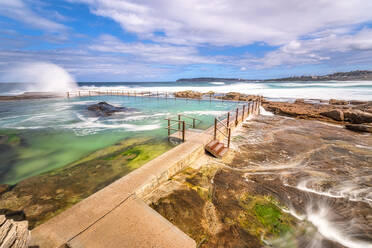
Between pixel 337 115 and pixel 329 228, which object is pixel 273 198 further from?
pixel 337 115

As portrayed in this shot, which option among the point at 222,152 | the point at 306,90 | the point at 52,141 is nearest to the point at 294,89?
the point at 306,90

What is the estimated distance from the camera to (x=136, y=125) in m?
14.2

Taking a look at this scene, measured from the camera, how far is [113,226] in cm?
307

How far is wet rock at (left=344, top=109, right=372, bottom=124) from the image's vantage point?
13.4 metres

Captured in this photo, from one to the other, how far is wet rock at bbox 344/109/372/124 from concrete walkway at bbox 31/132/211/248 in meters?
18.1

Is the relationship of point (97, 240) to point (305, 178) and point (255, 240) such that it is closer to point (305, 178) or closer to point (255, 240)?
point (255, 240)

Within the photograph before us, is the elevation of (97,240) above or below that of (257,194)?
above

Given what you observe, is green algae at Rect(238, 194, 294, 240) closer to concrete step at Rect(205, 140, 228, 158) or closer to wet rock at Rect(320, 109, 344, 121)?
concrete step at Rect(205, 140, 228, 158)

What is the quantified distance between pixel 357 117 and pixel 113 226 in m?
19.2

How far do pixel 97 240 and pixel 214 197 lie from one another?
3.00 metres

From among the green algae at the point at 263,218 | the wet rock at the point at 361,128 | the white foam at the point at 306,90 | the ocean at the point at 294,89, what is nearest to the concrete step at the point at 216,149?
the green algae at the point at 263,218

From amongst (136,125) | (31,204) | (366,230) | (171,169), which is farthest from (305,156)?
(136,125)

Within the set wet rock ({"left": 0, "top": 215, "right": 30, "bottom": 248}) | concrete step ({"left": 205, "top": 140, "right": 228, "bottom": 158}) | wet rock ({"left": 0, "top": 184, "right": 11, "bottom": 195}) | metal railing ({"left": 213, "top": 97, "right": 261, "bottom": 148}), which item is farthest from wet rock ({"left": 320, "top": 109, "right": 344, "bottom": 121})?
wet rock ({"left": 0, "top": 184, "right": 11, "bottom": 195})

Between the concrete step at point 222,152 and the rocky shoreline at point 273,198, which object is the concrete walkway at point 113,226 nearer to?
the rocky shoreline at point 273,198
